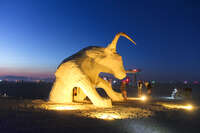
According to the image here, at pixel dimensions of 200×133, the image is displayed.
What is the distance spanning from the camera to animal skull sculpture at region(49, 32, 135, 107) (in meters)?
9.78

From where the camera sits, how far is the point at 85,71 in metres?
10.7

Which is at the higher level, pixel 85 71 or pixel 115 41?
pixel 115 41

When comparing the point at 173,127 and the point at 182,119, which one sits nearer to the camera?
the point at 173,127

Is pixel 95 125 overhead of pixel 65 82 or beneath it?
beneath

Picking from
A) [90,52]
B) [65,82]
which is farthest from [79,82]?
[90,52]

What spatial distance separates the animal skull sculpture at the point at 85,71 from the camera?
9.78m

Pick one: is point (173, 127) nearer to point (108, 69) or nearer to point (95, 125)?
point (95, 125)

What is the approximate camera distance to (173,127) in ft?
18.9

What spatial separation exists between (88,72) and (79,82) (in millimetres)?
1254

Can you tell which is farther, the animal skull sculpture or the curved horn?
the curved horn

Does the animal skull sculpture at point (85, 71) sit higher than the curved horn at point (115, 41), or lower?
lower

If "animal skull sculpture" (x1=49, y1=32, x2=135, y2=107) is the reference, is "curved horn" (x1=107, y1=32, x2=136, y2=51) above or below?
above

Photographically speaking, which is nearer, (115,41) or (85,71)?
(85,71)

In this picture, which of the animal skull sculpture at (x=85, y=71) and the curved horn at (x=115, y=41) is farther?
the curved horn at (x=115, y=41)
